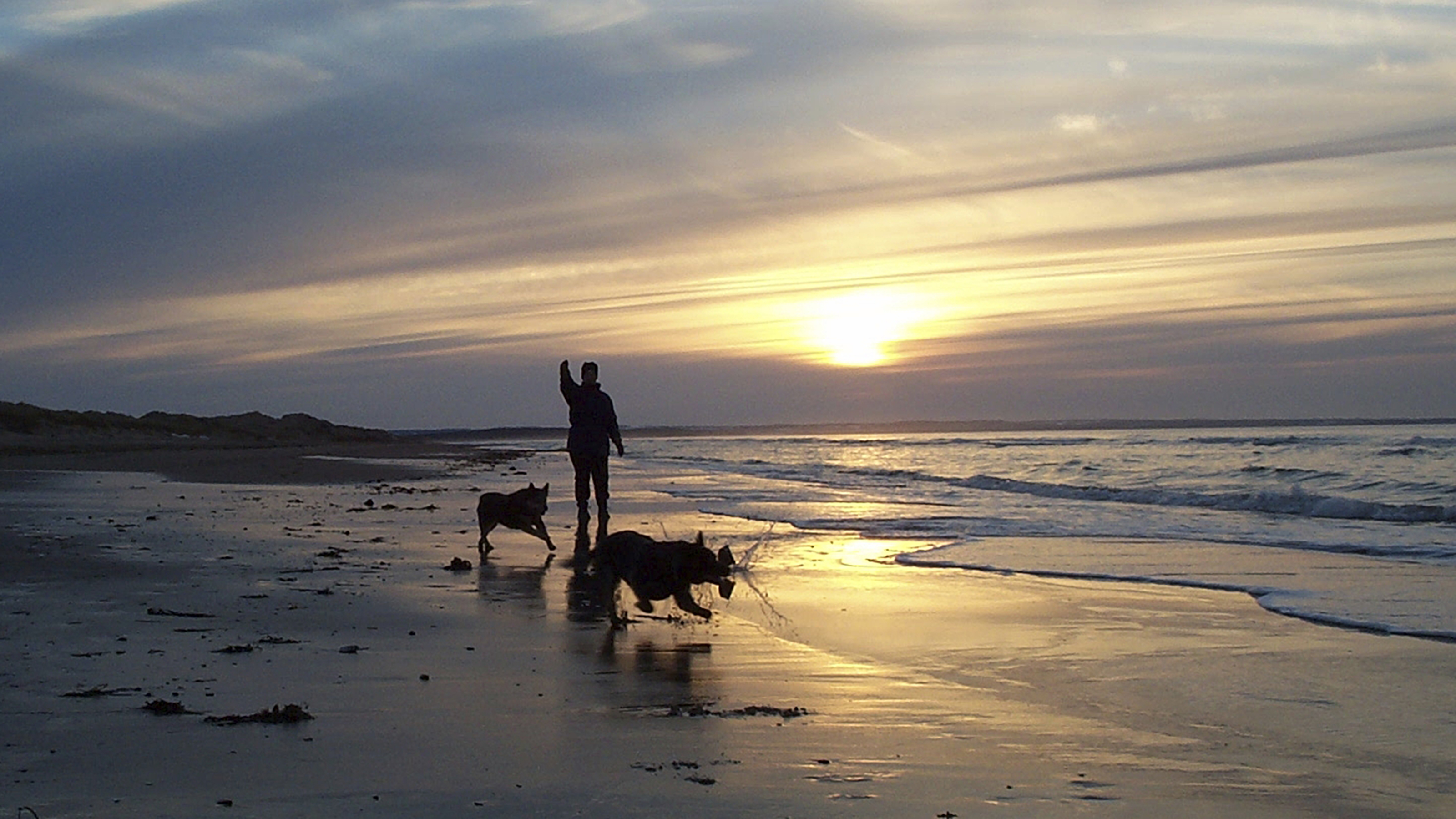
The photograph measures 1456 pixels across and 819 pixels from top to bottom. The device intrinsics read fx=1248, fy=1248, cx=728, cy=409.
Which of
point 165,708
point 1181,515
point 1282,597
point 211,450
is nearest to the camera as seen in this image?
point 165,708

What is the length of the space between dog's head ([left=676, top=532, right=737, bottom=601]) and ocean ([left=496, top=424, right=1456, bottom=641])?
3.74m

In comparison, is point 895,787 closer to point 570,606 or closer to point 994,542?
point 570,606

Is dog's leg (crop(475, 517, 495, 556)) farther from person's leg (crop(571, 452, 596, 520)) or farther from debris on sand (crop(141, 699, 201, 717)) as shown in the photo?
debris on sand (crop(141, 699, 201, 717))

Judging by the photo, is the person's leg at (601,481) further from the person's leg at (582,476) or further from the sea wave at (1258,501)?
the sea wave at (1258,501)

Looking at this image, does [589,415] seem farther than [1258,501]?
No

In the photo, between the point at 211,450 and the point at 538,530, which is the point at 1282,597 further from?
the point at 211,450

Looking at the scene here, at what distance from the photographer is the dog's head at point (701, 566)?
24.7 ft

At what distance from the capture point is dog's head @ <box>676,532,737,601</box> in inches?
297

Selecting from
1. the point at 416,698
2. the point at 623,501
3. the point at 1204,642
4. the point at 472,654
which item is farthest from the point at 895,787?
the point at 623,501

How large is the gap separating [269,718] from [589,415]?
7.91 m

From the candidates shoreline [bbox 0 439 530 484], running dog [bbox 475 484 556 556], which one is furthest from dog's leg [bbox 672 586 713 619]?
shoreline [bbox 0 439 530 484]

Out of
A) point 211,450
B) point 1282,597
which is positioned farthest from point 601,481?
point 211,450

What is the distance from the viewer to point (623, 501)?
20.1 metres

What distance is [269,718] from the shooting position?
4770 mm
